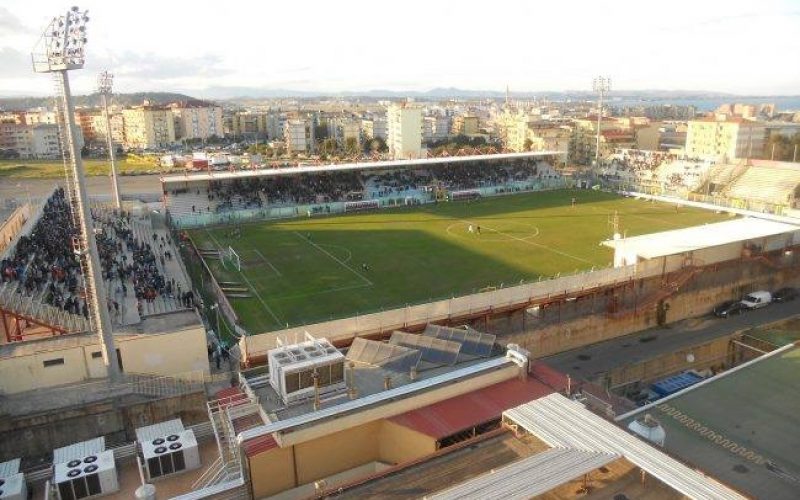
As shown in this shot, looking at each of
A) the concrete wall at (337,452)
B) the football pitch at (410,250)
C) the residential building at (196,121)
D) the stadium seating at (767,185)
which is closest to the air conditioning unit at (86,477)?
the concrete wall at (337,452)

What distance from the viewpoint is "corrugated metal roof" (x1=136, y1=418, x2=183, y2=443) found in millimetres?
18042

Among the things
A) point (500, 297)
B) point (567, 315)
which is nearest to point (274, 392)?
point (500, 297)

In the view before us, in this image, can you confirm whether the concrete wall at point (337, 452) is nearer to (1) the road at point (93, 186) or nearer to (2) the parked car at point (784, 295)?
(2) the parked car at point (784, 295)

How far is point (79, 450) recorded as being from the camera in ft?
57.5

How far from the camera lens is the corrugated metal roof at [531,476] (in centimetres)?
969

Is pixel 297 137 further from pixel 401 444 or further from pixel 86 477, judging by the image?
pixel 401 444

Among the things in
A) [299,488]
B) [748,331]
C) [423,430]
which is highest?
[423,430]

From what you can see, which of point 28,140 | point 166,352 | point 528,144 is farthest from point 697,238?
point 28,140

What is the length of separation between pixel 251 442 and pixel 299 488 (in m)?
1.67

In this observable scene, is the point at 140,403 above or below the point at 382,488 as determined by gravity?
below

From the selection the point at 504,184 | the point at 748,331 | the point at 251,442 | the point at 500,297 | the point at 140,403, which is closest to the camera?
the point at 251,442

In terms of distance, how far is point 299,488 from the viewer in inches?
536

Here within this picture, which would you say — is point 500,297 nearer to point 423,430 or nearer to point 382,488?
point 423,430

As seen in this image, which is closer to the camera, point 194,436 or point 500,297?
point 194,436
